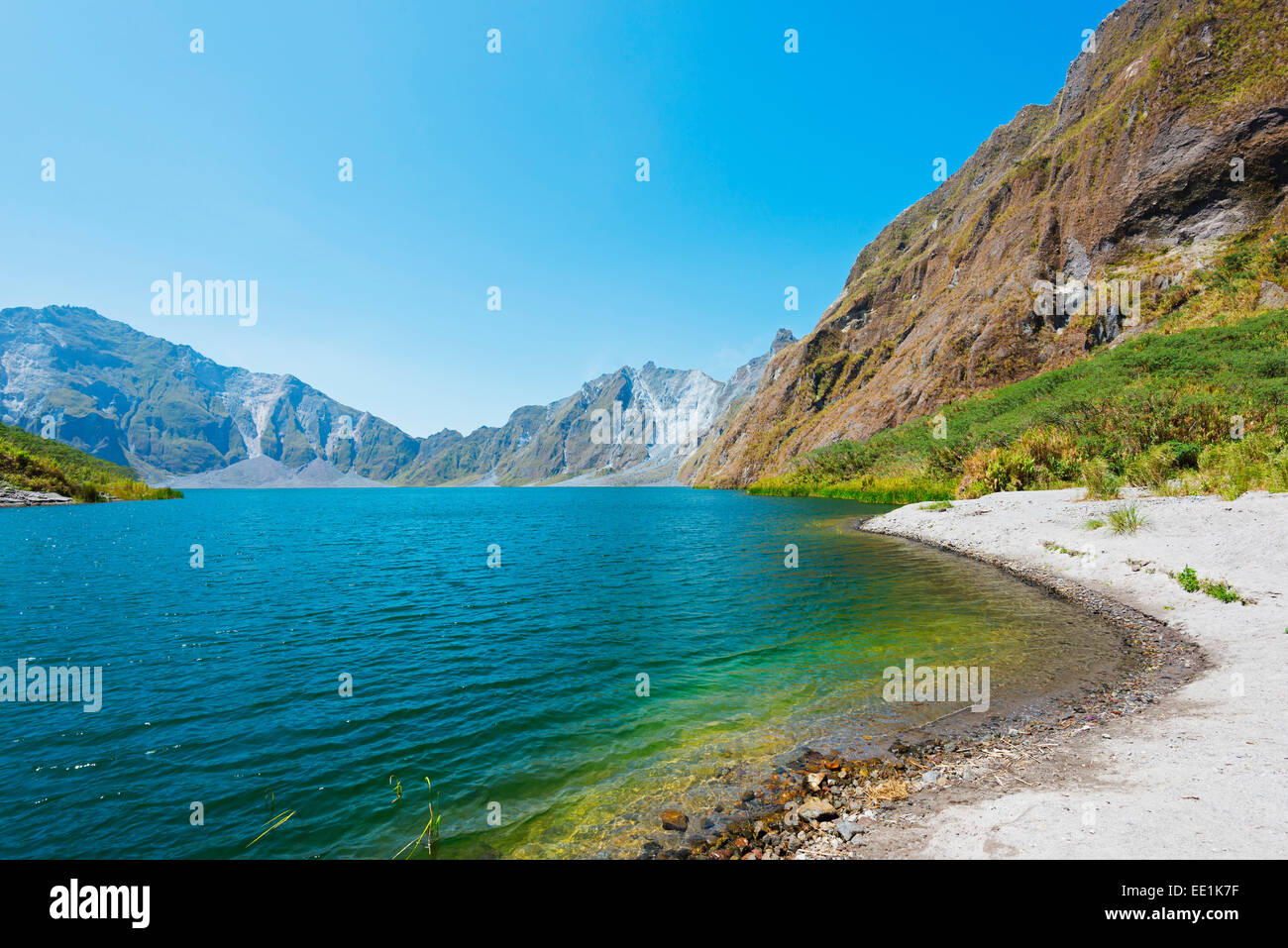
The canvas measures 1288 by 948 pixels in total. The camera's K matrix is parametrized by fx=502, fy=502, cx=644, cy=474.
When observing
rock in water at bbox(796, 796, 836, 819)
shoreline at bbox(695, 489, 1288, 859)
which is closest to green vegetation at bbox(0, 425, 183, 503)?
rock in water at bbox(796, 796, 836, 819)

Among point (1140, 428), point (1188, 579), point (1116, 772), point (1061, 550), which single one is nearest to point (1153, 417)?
point (1140, 428)

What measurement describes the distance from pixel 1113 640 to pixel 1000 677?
5.21m

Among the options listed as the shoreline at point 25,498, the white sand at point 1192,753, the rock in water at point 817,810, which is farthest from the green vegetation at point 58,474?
the white sand at point 1192,753

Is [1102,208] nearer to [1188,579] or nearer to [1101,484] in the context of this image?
[1101,484]

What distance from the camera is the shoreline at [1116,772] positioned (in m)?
6.72

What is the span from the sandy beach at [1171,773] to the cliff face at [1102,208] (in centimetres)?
8613

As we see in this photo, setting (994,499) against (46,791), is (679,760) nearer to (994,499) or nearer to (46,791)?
(46,791)

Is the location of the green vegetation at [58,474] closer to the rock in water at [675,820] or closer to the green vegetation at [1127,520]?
the rock in water at [675,820]

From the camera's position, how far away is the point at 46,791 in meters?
10.1

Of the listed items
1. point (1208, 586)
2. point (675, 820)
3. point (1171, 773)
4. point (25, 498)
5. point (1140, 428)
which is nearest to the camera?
point (1171, 773)

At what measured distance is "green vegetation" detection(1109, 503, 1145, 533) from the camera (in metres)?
23.9

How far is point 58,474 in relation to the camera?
Answer: 116 metres

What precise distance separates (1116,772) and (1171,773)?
69 cm
